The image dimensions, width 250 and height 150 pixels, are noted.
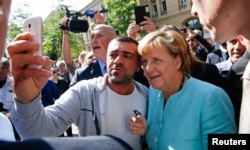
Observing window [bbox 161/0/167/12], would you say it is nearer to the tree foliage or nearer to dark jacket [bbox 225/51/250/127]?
the tree foliage

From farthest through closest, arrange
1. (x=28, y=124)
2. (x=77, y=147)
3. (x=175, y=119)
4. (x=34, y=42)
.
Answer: (x=175, y=119), (x=28, y=124), (x=34, y=42), (x=77, y=147)

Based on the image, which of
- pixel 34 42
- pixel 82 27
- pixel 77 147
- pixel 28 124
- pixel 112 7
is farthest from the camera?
pixel 112 7

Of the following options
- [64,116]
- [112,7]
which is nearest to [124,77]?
[64,116]

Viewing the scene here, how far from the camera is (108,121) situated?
6.09 ft

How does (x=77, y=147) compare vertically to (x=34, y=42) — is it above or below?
below

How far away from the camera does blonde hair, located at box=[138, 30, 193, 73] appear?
1.86m

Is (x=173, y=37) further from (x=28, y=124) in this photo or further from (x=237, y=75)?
(x=28, y=124)

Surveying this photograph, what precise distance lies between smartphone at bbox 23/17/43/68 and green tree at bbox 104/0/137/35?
2830 centimetres

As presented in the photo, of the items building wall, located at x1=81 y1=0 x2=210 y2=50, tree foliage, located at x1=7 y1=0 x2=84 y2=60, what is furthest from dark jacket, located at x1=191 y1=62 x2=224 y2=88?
building wall, located at x1=81 y1=0 x2=210 y2=50

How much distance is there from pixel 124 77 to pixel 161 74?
0.29 m

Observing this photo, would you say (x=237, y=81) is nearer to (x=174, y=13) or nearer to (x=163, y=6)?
(x=174, y=13)

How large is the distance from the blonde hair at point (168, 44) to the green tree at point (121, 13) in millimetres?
27685

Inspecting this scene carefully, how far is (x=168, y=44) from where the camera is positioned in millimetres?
1862

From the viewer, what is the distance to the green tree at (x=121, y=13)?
1167 inches
